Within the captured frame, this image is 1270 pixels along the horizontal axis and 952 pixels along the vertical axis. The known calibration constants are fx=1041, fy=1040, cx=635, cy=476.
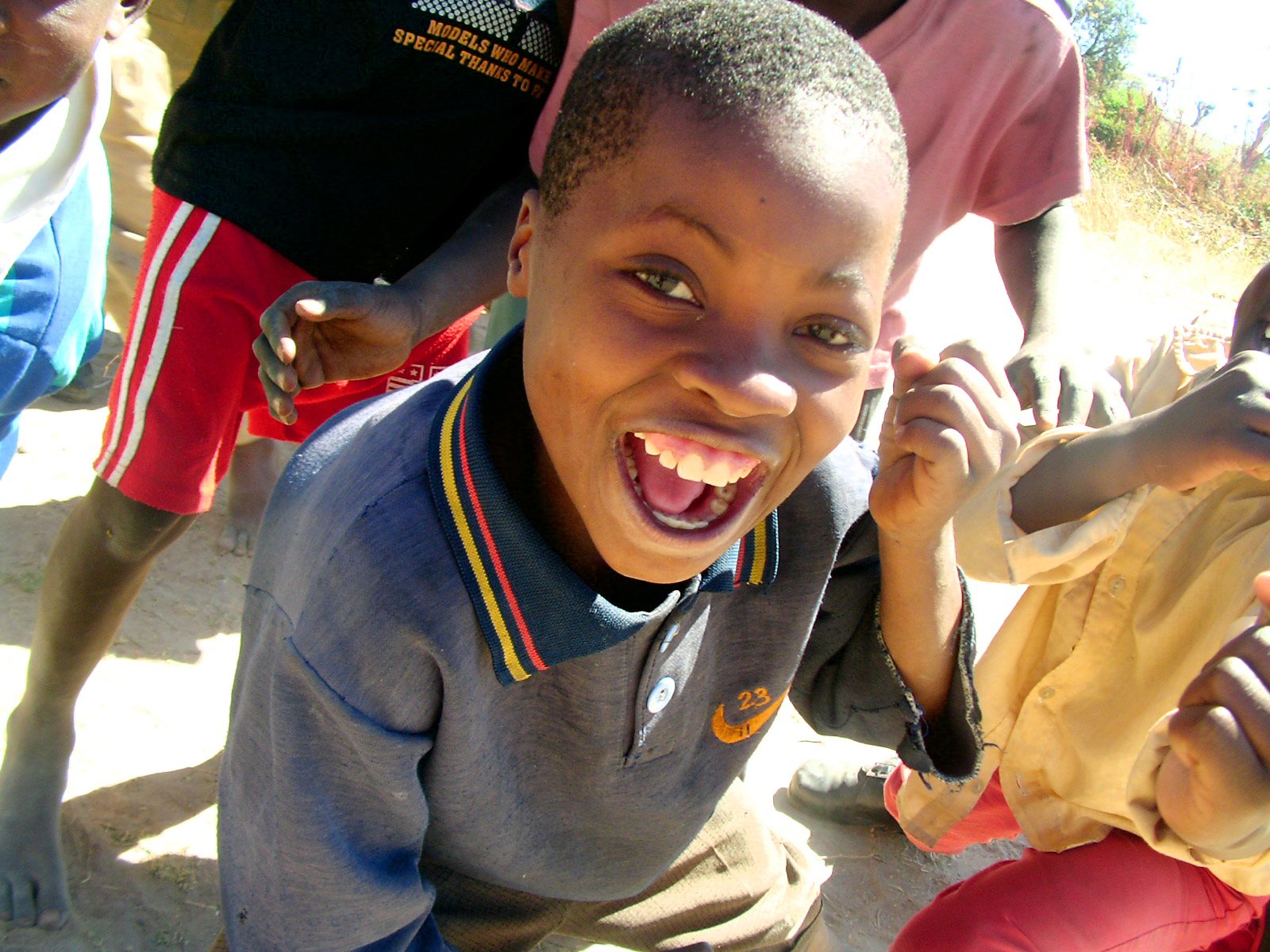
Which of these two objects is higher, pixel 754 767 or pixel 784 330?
pixel 784 330

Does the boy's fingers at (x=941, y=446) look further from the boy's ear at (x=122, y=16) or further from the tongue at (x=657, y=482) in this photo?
the boy's ear at (x=122, y=16)

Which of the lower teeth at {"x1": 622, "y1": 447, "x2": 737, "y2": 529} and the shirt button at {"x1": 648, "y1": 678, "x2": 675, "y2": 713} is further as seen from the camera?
the shirt button at {"x1": 648, "y1": 678, "x2": 675, "y2": 713}

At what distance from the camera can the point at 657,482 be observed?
120 centimetres

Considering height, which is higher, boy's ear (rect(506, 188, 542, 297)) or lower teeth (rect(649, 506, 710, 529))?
boy's ear (rect(506, 188, 542, 297))

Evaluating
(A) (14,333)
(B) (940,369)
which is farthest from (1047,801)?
(A) (14,333)

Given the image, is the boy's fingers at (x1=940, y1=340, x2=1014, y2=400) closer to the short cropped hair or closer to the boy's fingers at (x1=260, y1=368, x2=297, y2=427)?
the short cropped hair

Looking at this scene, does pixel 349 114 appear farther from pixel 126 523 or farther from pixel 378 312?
pixel 126 523

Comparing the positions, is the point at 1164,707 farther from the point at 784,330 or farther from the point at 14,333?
the point at 14,333

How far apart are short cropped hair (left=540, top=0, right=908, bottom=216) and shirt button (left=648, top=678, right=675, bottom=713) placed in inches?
24.3

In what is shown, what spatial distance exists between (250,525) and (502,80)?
172cm

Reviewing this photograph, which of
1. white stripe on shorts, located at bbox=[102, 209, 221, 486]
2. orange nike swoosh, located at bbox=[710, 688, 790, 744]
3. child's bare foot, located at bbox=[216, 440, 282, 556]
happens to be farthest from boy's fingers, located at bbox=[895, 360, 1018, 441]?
child's bare foot, located at bbox=[216, 440, 282, 556]

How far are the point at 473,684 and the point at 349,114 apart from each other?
1.02 m

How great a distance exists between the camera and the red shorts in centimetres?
176

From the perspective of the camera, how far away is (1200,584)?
5.95ft
